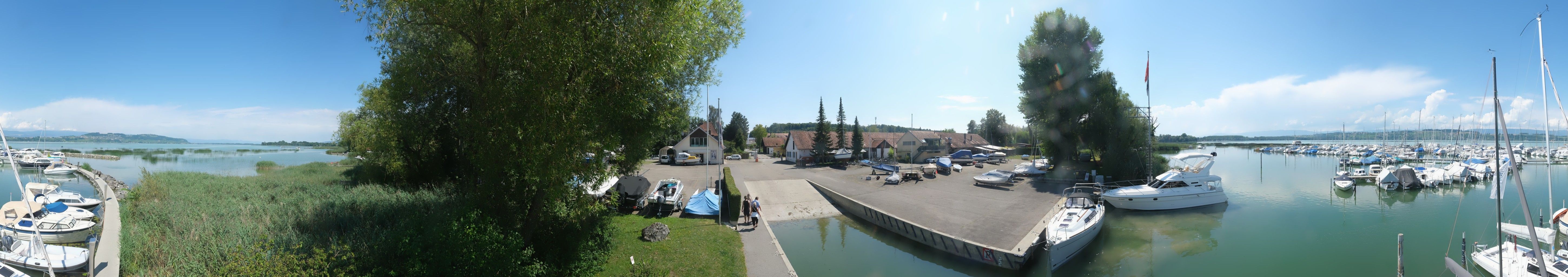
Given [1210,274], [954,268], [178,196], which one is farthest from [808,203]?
[178,196]

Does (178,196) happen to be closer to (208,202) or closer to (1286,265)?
(208,202)

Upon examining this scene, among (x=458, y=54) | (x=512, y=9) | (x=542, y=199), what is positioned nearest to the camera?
(x=512, y=9)

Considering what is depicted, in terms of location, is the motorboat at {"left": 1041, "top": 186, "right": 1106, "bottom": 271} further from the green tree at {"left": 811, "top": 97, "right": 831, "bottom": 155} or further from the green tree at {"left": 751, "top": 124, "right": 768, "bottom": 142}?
the green tree at {"left": 751, "top": 124, "right": 768, "bottom": 142}

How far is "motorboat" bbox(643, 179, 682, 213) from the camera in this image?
15133 mm

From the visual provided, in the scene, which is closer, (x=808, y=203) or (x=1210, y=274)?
(x=1210, y=274)

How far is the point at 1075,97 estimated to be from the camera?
2569 centimetres

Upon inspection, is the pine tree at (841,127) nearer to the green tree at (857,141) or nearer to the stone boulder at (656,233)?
the green tree at (857,141)

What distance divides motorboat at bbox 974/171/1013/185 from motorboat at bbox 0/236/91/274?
26.2 metres

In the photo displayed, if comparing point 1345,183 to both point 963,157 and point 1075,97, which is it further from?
point 963,157

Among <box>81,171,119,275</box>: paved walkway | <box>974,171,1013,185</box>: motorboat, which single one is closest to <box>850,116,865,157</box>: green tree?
<box>974,171,1013,185</box>: motorboat

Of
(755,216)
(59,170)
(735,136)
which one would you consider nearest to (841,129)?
(735,136)

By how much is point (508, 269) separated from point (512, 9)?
3790mm

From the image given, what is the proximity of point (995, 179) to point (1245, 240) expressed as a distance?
9.60m

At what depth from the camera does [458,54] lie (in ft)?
30.7
